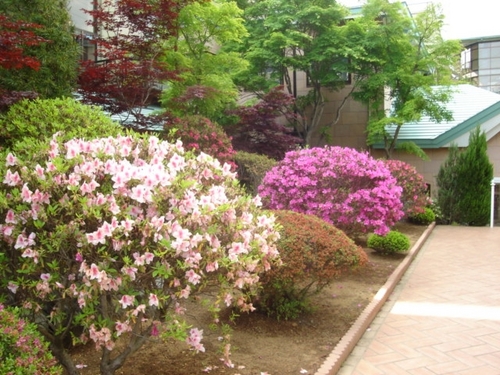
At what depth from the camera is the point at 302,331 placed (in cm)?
518

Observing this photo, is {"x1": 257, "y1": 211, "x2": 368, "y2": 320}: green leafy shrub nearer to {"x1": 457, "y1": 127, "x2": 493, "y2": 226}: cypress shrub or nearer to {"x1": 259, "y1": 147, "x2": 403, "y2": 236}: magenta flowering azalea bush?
{"x1": 259, "y1": 147, "x2": 403, "y2": 236}: magenta flowering azalea bush

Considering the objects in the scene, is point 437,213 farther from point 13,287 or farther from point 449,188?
point 13,287

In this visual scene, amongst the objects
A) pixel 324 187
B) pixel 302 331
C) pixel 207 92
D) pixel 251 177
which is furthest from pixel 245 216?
pixel 251 177

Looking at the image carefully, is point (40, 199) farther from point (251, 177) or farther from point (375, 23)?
point (375, 23)

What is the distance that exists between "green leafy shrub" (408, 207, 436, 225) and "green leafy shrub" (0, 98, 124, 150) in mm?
11014

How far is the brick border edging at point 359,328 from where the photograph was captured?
172 inches

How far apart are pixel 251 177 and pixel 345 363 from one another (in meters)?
6.55

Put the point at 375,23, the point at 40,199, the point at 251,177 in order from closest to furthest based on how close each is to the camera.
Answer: the point at 40,199 < the point at 251,177 < the point at 375,23

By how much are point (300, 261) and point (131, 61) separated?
18.9ft

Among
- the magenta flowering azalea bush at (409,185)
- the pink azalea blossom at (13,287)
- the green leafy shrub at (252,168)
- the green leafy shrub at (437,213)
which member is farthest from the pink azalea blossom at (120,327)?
the green leafy shrub at (437,213)

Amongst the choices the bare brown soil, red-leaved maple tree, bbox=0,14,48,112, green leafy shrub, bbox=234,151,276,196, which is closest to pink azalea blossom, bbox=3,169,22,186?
the bare brown soil

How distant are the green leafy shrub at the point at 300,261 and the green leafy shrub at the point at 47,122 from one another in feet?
6.79

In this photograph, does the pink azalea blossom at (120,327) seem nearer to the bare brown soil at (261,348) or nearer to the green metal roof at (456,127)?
the bare brown soil at (261,348)

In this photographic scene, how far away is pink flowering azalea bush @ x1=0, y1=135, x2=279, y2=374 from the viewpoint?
2979mm
